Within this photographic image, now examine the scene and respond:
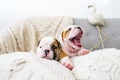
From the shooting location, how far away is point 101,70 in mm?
1226

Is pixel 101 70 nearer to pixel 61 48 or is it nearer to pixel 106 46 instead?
pixel 61 48

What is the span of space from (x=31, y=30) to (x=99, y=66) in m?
0.79

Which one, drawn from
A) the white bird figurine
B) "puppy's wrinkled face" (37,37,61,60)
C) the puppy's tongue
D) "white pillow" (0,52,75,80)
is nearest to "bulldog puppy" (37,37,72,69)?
"puppy's wrinkled face" (37,37,61,60)

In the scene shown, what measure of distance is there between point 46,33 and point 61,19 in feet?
0.65

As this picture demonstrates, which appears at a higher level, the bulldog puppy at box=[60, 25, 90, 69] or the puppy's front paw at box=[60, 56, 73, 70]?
the bulldog puppy at box=[60, 25, 90, 69]

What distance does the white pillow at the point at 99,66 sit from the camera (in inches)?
46.7

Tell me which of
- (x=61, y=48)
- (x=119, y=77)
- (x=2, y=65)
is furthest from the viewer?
(x=61, y=48)

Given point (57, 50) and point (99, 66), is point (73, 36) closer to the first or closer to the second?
point (57, 50)

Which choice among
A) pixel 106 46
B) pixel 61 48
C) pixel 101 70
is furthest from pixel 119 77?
pixel 106 46

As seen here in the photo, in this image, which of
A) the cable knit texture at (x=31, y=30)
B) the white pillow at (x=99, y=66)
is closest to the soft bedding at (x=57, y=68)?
the white pillow at (x=99, y=66)

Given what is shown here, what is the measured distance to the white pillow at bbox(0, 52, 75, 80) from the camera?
98 centimetres

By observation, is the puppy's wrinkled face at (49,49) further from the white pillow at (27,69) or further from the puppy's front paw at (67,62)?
the white pillow at (27,69)

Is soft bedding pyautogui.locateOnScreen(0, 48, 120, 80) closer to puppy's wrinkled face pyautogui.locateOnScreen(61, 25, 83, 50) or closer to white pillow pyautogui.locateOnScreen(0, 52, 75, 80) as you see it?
white pillow pyautogui.locateOnScreen(0, 52, 75, 80)

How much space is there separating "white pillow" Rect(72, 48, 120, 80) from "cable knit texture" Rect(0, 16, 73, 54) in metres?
0.51
